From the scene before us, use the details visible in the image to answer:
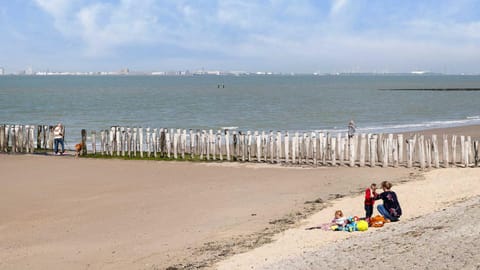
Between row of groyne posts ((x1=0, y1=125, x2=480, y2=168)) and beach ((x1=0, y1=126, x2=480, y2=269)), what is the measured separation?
0.95 m

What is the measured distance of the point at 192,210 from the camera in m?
16.2

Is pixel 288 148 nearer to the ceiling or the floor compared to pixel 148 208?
nearer to the ceiling

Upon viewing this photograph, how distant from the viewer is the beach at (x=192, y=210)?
1201 centimetres

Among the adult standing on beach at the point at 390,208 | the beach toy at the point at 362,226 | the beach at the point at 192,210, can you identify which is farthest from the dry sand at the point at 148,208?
the adult standing on beach at the point at 390,208

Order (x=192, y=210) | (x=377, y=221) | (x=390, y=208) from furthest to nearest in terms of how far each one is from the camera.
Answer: (x=192, y=210), (x=390, y=208), (x=377, y=221)

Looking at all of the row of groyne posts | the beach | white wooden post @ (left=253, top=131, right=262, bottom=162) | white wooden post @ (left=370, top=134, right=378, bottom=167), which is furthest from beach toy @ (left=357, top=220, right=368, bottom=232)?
white wooden post @ (left=253, top=131, right=262, bottom=162)

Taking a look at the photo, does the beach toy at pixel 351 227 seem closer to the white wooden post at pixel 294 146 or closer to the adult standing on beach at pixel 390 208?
the adult standing on beach at pixel 390 208

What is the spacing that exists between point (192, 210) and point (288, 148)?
29.2 feet

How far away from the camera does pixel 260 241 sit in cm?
1275

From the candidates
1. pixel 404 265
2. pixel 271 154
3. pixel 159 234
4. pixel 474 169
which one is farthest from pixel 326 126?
pixel 404 265

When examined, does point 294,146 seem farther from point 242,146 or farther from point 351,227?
point 351,227

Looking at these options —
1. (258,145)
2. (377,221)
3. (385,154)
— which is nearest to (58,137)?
(258,145)

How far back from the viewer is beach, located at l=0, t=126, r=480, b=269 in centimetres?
1201

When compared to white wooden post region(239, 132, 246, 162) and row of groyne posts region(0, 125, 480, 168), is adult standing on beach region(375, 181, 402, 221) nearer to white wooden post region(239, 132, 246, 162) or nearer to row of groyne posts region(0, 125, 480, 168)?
row of groyne posts region(0, 125, 480, 168)
